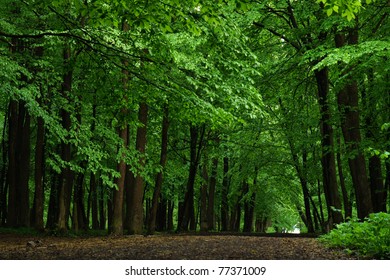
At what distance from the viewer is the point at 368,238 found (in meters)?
8.39

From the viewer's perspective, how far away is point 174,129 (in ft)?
80.6

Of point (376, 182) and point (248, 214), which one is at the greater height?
point (376, 182)

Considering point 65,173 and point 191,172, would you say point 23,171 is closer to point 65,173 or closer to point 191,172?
point 65,173

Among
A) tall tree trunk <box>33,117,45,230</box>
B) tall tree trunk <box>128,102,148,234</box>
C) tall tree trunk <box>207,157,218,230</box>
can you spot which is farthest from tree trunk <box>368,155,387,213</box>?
tall tree trunk <box>33,117,45,230</box>

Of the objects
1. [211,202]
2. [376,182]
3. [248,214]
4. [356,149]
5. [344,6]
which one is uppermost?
[344,6]

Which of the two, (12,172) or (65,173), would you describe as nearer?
(65,173)

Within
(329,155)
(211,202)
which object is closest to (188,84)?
(329,155)

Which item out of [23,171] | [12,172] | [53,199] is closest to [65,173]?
[23,171]

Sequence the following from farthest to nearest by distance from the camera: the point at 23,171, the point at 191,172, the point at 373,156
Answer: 1. the point at 191,172
2. the point at 23,171
3. the point at 373,156

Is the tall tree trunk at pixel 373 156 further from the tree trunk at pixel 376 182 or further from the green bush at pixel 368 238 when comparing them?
the green bush at pixel 368 238

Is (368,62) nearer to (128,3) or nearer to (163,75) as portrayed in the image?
(163,75)

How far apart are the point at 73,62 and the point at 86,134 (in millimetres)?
2088

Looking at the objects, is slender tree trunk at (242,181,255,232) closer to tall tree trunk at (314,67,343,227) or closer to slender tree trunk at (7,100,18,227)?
tall tree trunk at (314,67,343,227)

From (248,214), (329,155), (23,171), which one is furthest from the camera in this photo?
(248,214)
